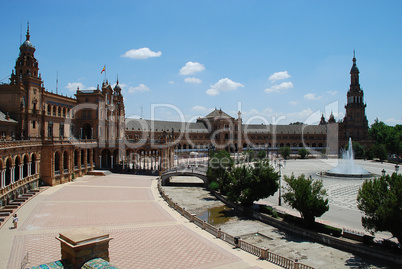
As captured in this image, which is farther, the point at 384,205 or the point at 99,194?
the point at 99,194

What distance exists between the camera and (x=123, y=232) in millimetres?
24156

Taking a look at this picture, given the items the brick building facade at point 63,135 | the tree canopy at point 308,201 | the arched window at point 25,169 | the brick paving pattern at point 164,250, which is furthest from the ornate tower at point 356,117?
the arched window at point 25,169

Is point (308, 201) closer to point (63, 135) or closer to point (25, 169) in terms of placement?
point (25, 169)

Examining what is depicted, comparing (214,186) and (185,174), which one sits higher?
(185,174)

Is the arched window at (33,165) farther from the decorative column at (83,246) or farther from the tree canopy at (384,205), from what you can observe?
the tree canopy at (384,205)

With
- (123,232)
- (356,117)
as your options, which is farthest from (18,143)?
(356,117)

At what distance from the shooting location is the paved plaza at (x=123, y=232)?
18.6 meters

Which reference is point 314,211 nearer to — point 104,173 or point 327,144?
point 104,173

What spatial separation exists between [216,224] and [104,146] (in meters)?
37.4

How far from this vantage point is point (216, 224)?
32469 millimetres

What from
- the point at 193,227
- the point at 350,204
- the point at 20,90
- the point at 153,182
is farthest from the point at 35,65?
the point at 350,204

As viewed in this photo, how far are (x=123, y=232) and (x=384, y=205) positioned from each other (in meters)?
20.6

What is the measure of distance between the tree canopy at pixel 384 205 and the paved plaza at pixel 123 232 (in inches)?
392

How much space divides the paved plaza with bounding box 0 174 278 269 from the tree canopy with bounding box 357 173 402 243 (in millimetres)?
→ 9958
